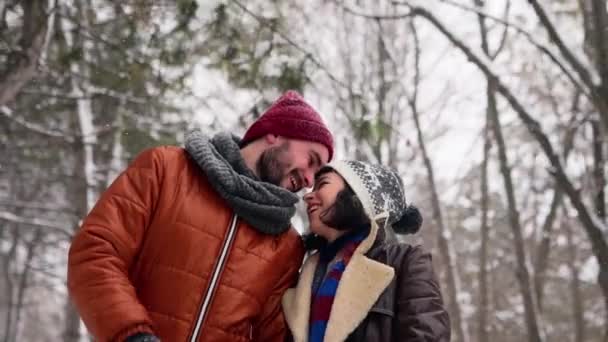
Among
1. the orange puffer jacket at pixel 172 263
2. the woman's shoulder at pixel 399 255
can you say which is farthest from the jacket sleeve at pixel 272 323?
the woman's shoulder at pixel 399 255

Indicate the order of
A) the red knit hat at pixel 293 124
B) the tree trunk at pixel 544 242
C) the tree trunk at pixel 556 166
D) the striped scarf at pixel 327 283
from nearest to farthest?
the striped scarf at pixel 327 283
the red knit hat at pixel 293 124
the tree trunk at pixel 556 166
the tree trunk at pixel 544 242

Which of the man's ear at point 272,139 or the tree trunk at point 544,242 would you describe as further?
the tree trunk at point 544,242

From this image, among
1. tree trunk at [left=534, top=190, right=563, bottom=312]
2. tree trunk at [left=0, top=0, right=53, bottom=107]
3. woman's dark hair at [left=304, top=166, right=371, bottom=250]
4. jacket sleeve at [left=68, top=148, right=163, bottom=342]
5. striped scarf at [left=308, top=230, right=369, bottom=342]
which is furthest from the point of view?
tree trunk at [left=534, top=190, right=563, bottom=312]

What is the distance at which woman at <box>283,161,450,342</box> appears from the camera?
182 cm

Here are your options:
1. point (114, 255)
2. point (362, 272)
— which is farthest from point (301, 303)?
point (114, 255)

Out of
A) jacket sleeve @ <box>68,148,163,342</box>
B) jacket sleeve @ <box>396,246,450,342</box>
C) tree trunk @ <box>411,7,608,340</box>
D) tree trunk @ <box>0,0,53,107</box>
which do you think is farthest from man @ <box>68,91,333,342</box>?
tree trunk @ <box>0,0,53,107</box>

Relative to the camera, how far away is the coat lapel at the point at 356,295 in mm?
1823

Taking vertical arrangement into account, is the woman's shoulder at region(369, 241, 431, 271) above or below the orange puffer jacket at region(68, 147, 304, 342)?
above

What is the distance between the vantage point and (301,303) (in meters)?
1.96

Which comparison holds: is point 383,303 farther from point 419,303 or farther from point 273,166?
point 273,166

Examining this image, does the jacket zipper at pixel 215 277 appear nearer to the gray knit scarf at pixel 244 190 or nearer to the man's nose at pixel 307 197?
the gray knit scarf at pixel 244 190

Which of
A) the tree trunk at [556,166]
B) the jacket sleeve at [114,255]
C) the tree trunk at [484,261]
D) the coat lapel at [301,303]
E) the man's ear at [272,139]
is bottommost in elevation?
the jacket sleeve at [114,255]

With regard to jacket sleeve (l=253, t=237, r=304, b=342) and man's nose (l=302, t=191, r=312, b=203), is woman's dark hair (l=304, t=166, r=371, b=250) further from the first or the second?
jacket sleeve (l=253, t=237, r=304, b=342)

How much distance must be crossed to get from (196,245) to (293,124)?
64cm
